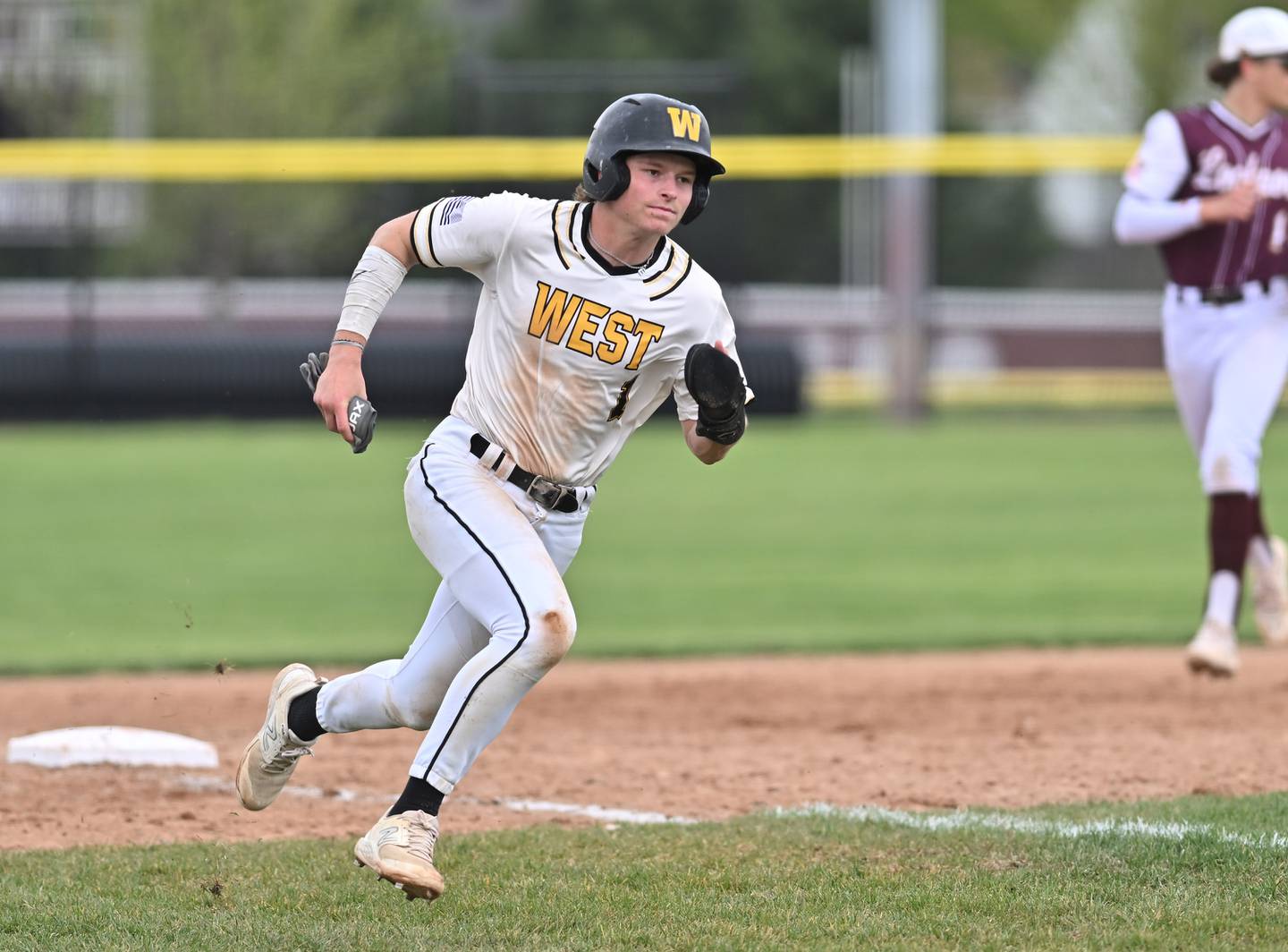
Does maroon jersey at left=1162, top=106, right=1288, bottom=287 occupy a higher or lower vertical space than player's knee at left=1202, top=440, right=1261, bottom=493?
higher

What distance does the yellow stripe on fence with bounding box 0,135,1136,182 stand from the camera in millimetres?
20000

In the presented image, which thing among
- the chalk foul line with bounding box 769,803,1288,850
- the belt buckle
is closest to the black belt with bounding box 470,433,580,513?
the belt buckle

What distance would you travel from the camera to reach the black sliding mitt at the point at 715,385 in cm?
457

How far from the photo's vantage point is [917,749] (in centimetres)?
680

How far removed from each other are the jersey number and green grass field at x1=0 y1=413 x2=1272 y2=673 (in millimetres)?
4240

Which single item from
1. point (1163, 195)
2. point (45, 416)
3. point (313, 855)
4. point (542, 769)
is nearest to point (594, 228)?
point (313, 855)

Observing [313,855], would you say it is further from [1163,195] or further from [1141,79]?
[1141,79]

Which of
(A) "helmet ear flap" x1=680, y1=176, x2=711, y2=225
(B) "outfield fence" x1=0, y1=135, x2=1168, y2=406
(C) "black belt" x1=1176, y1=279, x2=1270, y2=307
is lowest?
(B) "outfield fence" x1=0, y1=135, x2=1168, y2=406

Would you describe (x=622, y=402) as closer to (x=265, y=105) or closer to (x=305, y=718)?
(x=305, y=718)

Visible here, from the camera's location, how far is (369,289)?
4957 millimetres

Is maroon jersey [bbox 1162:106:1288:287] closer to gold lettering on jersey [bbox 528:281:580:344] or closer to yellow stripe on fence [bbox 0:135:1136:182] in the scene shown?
gold lettering on jersey [bbox 528:281:580:344]

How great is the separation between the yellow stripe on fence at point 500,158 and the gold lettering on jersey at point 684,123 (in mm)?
15087

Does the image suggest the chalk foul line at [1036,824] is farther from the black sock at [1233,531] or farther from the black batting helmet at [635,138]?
the black sock at [1233,531]

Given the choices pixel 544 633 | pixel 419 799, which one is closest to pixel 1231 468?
pixel 544 633
